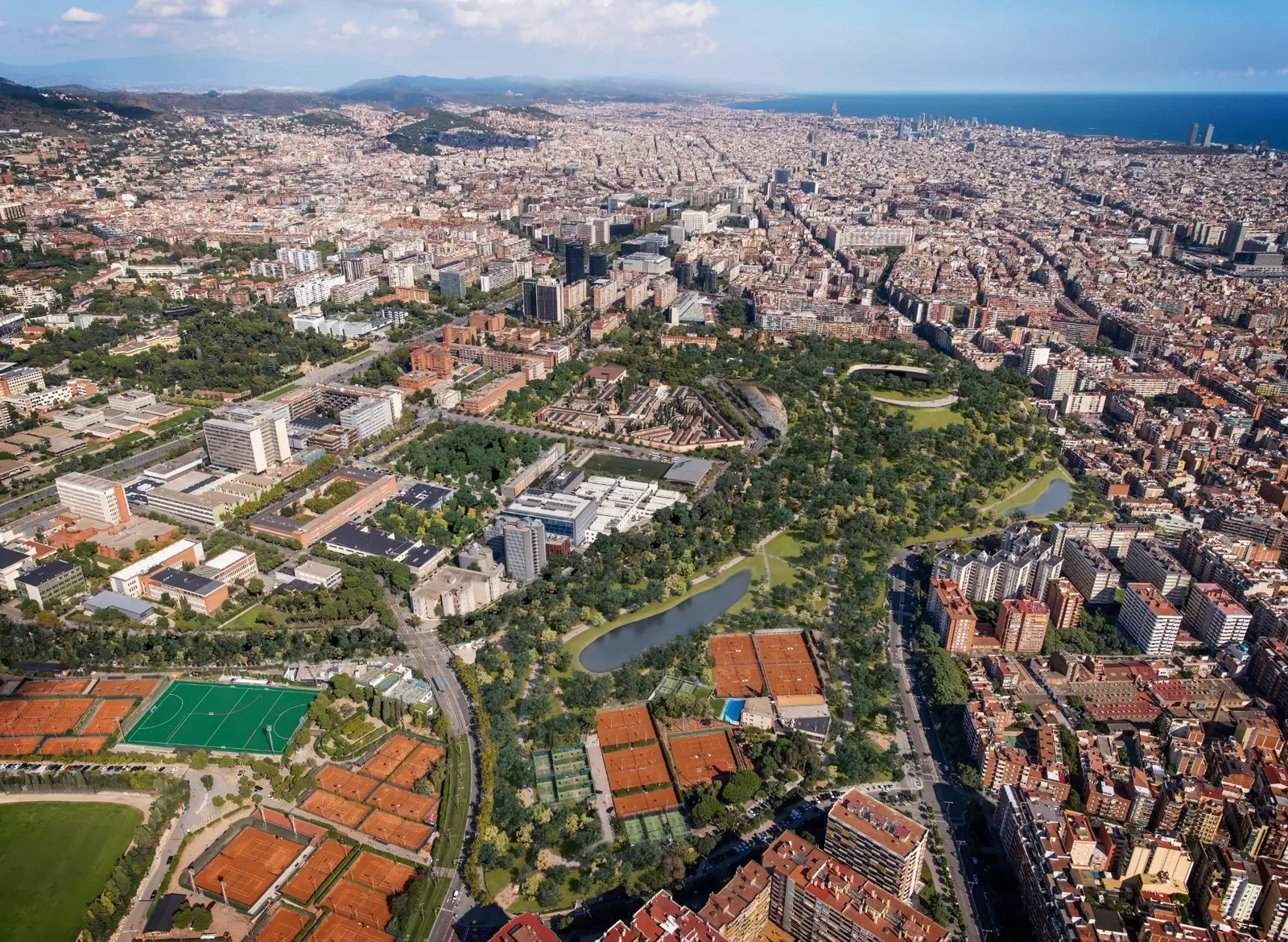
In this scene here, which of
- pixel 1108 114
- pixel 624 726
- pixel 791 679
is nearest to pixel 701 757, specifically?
pixel 624 726

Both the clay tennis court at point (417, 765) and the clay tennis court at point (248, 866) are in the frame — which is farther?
the clay tennis court at point (417, 765)

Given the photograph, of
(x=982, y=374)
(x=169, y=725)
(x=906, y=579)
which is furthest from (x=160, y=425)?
(x=982, y=374)

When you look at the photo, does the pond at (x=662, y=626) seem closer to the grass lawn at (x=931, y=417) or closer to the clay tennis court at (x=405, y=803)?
the clay tennis court at (x=405, y=803)

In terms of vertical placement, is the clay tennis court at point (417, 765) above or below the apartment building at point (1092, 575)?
below

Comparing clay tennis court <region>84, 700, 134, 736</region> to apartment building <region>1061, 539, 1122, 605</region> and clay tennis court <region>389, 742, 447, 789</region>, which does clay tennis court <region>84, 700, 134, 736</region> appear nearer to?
clay tennis court <region>389, 742, 447, 789</region>

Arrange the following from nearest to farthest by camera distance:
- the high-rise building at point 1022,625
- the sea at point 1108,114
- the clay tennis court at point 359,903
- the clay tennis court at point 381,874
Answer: the clay tennis court at point 359,903 → the clay tennis court at point 381,874 → the high-rise building at point 1022,625 → the sea at point 1108,114

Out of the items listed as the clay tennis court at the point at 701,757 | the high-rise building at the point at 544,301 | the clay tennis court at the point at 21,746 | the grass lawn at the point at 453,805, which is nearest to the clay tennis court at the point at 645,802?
the clay tennis court at the point at 701,757

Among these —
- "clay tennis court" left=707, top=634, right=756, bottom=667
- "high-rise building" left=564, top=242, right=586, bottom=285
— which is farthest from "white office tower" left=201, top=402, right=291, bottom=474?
"high-rise building" left=564, top=242, right=586, bottom=285
